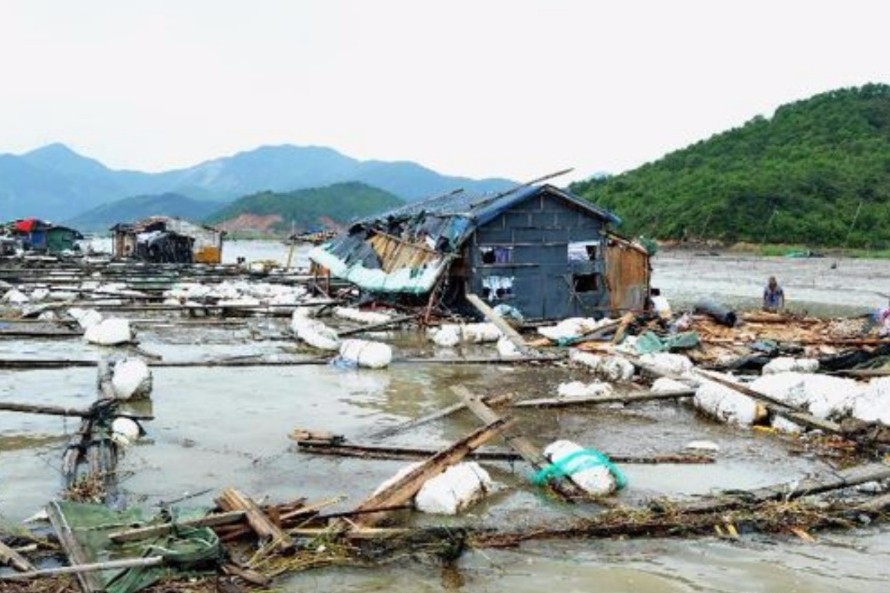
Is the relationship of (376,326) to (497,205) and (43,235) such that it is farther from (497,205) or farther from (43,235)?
(43,235)

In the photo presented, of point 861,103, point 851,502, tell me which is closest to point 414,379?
point 851,502

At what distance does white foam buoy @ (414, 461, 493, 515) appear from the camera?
6.95m

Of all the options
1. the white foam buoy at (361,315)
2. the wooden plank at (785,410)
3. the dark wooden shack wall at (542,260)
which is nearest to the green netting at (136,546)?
the wooden plank at (785,410)

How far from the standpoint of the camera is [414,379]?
13414 millimetres

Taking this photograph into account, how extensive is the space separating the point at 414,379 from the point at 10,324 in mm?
10421

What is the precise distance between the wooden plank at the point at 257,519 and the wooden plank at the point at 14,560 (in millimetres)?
1407

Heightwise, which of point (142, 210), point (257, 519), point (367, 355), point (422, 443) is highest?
point (142, 210)

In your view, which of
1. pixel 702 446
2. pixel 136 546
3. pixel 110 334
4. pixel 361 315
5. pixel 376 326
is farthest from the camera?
pixel 361 315

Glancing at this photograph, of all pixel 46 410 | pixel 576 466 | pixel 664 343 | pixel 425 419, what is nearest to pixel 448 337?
pixel 664 343

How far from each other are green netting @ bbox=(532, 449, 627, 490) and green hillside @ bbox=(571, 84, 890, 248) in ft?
→ 170

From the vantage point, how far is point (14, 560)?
5.32m

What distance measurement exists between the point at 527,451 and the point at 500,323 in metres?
9.16

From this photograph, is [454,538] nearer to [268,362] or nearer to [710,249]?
[268,362]

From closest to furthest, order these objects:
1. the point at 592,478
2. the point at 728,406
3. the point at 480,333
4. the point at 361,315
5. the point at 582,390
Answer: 1. the point at 592,478
2. the point at 728,406
3. the point at 582,390
4. the point at 480,333
5. the point at 361,315
